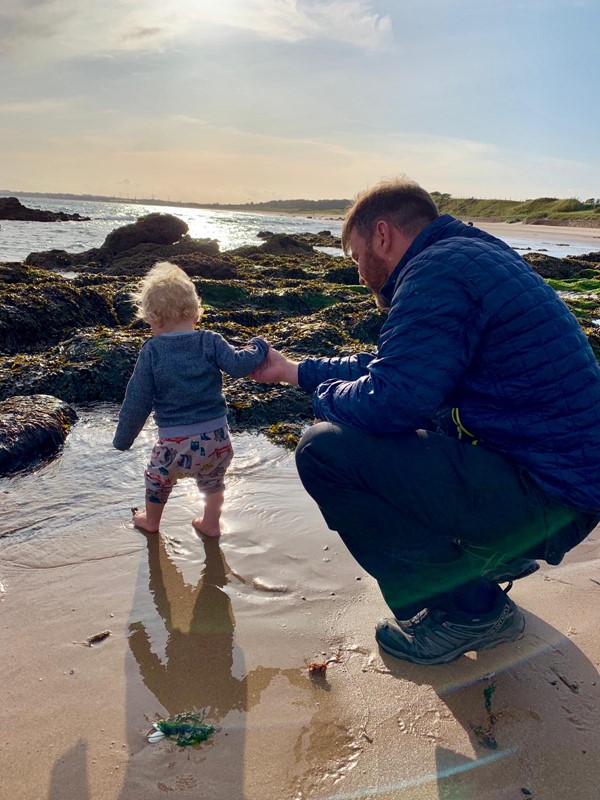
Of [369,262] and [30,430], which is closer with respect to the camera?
[369,262]

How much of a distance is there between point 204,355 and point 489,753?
7.69 feet

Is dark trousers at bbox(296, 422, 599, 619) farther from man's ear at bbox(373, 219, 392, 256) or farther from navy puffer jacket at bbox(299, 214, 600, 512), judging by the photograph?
man's ear at bbox(373, 219, 392, 256)

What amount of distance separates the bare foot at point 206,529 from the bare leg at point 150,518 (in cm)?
20

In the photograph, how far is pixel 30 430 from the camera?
165 inches

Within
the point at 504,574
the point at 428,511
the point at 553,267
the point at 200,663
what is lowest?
the point at 200,663

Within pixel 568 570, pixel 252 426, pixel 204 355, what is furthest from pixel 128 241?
pixel 568 570

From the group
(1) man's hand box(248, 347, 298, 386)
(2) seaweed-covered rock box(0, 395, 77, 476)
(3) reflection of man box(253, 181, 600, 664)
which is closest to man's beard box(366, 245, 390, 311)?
(3) reflection of man box(253, 181, 600, 664)

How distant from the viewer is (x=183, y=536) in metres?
3.34

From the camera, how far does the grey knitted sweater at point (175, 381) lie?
3.43m

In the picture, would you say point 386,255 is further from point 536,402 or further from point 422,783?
point 422,783

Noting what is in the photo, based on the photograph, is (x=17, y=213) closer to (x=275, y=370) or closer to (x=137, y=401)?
(x=137, y=401)

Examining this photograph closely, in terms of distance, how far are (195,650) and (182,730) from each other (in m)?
0.45

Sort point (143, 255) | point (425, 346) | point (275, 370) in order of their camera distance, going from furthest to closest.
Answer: point (143, 255) < point (275, 370) < point (425, 346)

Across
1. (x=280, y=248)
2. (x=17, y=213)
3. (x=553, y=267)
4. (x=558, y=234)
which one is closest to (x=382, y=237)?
(x=553, y=267)
